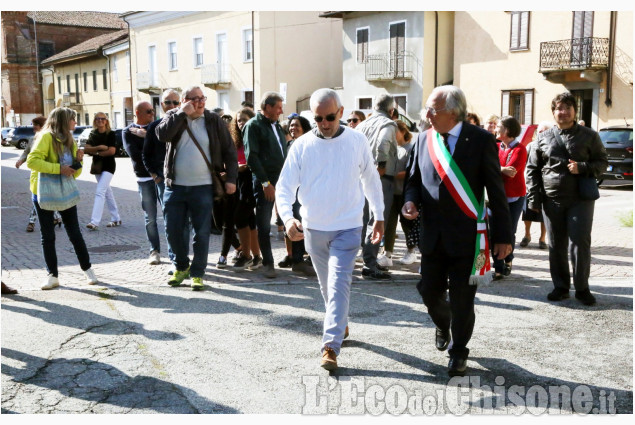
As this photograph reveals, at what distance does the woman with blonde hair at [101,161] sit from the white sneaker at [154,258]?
267 cm

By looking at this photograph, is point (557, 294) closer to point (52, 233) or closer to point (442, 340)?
point (442, 340)

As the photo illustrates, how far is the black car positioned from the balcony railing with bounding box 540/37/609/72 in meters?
6.33

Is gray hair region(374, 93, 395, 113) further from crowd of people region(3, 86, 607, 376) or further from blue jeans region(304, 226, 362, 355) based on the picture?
blue jeans region(304, 226, 362, 355)

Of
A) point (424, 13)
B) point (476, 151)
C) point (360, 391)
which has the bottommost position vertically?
point (360, 391)

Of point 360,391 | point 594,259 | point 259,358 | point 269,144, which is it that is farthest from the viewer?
point 594,259

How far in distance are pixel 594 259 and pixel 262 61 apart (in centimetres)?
2868

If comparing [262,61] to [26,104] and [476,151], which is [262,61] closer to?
[476,151]

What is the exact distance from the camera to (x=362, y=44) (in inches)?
→ 1271

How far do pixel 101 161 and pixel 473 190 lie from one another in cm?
796

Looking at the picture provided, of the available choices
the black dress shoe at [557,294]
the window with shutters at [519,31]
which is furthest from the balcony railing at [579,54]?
the black dress shoe at [557,294]

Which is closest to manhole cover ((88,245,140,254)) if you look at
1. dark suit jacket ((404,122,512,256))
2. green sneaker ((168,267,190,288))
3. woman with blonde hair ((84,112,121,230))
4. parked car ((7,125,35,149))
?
woman with blonde hair ((84,112,121,230))

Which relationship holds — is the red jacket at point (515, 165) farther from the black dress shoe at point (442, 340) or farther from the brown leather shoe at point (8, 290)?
the brown leather shoe at point (8, 290)

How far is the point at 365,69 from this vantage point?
105ft

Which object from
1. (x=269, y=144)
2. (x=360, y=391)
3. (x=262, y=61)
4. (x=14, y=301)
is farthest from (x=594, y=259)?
(x=262, y=61)
